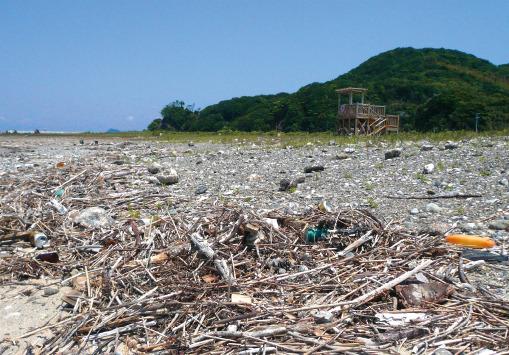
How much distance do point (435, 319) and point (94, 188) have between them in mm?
5436

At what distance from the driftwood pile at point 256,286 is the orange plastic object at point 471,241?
158 millimetres

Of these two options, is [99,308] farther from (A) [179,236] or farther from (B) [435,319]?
(B) [435,319]

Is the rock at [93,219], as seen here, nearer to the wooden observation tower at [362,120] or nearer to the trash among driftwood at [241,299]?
the trash among driftwood at [241,299]

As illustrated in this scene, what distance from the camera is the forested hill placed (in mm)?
30625

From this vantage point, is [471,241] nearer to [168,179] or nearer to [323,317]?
[323,317]

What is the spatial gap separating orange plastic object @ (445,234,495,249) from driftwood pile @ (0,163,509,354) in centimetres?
16

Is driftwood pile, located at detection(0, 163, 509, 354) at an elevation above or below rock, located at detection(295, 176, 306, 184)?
below

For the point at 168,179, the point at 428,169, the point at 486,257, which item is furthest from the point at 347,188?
the point at 486,257

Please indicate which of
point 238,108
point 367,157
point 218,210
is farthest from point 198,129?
point 218,210

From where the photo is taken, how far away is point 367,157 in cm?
1018

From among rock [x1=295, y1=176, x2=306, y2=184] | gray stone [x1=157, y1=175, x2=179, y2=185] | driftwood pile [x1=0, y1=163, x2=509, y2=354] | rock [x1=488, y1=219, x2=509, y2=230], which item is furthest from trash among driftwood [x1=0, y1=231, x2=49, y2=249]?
rock [x1=488, y1=219, x2=509, y2=230]

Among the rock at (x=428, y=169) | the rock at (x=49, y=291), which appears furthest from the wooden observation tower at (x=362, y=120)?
the rock at (x=49, y=291)

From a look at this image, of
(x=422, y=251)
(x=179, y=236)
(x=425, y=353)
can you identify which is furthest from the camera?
(x=179, y=236)

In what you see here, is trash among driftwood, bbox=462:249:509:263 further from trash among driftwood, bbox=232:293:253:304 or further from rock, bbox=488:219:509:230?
trash among driftwood, bbox=232:293:253:304
